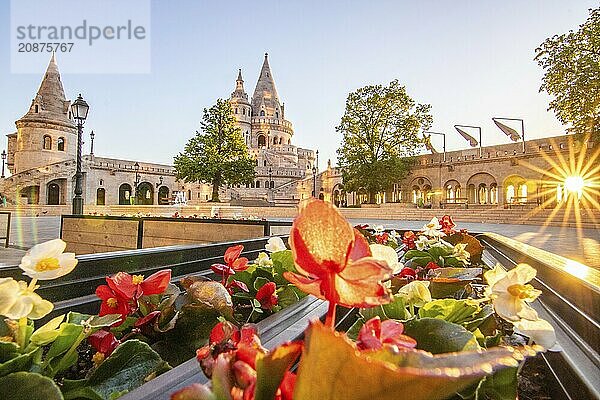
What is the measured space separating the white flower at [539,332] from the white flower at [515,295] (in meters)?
0.01

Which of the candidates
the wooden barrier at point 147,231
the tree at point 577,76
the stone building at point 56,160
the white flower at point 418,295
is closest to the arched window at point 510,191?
the tree at point 577,76

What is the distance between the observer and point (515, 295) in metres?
0.75

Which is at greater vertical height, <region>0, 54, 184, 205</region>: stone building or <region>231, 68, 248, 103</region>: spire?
<region>231, 68, 248, 103</region>: spire

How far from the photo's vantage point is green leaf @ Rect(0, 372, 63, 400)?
1.58 feet

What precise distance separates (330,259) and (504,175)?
113 ft

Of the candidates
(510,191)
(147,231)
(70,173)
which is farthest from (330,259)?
(70,173)

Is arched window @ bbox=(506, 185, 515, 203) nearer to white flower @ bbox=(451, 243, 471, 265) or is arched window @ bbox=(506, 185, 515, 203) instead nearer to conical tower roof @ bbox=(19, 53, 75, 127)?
white flower @ bbox=(451, 243, 471, 265)

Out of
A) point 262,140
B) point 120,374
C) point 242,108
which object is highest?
point 242,108

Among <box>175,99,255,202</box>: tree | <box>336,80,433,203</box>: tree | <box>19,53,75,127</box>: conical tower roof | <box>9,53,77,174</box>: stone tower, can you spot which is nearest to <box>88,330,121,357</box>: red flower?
<box>175,99,255,202</box>: tree

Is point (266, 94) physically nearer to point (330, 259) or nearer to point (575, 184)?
point (575, 184)

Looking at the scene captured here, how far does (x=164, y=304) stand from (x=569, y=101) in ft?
60.9

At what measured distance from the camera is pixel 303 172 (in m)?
61.4

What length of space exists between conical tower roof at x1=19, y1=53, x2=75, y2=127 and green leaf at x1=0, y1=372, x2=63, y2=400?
51.5 metres

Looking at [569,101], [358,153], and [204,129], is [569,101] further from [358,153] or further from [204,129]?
[204,129]
